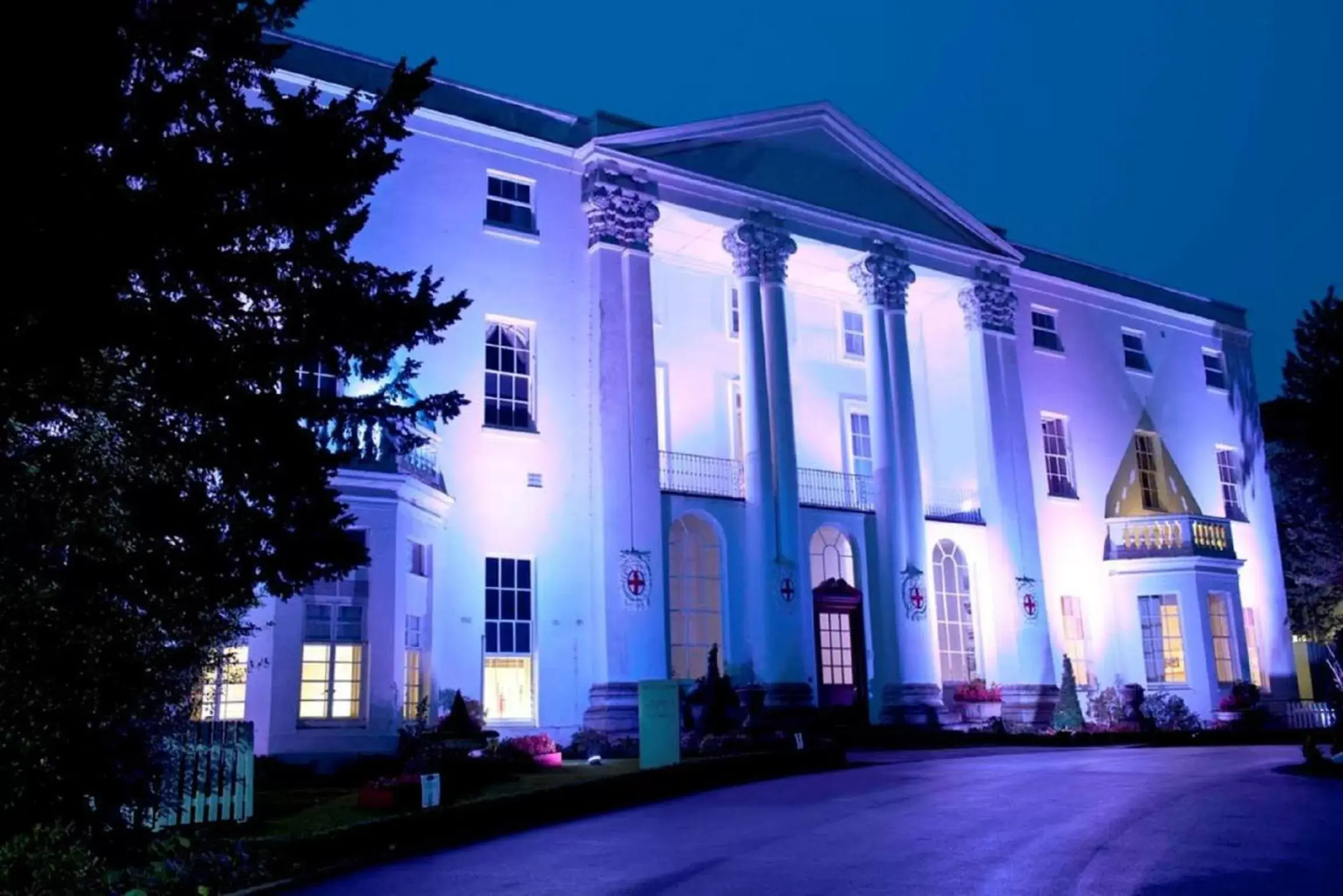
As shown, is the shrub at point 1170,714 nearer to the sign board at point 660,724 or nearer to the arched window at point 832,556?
→ the arched window at point 832,556

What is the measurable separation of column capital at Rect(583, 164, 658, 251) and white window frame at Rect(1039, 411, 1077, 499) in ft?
46.6

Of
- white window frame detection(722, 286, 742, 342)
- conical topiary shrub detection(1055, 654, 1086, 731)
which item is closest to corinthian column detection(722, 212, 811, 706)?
white window frame detection(722, 286, 742, 342)

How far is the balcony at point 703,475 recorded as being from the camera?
26344 mm

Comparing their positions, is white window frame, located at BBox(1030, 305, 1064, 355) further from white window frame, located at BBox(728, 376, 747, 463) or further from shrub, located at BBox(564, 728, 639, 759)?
shrub, located at BBox(564, 728, 639, 759)

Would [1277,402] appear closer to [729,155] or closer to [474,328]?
[729,155]

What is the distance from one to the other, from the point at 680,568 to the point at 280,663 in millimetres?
10490

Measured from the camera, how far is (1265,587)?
36094mm

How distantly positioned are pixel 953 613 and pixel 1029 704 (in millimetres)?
2936

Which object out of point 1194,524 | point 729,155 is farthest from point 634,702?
point 1194,524

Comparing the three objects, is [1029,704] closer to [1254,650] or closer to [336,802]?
[1254,650]

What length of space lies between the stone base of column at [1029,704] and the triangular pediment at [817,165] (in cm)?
1198

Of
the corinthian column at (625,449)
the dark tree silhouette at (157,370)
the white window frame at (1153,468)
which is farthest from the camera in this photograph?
the white window frame at (1153,468)

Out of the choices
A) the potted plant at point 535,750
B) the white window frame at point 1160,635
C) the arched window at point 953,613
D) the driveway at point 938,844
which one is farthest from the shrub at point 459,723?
the white window frame at point 1160,635

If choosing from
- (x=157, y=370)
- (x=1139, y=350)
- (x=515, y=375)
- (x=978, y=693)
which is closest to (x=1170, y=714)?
(x=978, y=693)
